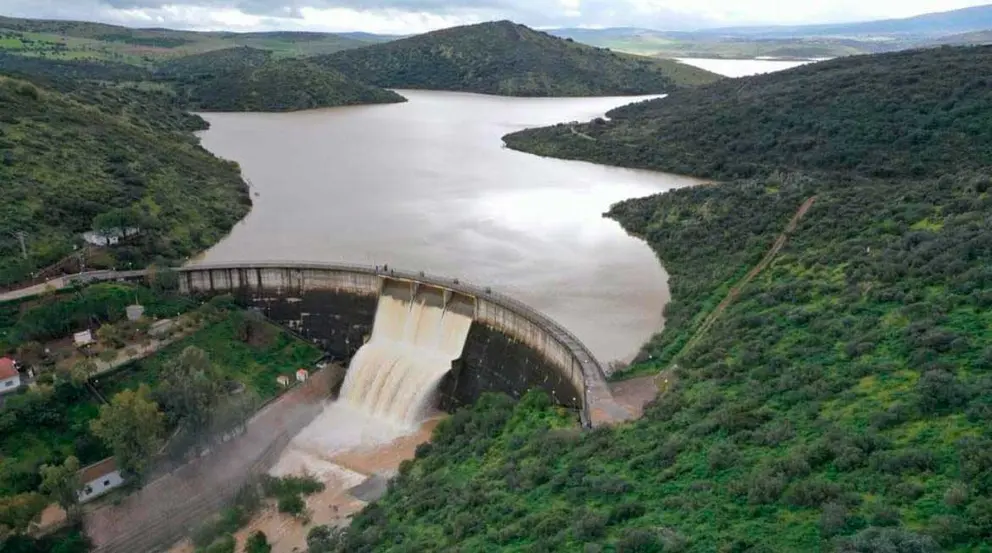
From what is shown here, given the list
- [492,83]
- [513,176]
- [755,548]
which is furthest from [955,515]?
[492,83]

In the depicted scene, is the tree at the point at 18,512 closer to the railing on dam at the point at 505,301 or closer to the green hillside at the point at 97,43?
the railing on dam at the point at 505,301

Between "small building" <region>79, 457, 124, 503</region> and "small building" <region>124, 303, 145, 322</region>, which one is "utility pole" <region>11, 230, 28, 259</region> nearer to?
"small building" <region>124, 303, 145, 322</region>

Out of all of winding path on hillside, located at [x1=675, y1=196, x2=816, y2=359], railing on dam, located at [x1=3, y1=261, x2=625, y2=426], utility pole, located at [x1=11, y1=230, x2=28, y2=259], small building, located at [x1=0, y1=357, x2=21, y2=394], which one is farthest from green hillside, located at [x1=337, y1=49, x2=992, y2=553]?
utility pole, located at [x1=11, y1=230, x2=28, y2=259]

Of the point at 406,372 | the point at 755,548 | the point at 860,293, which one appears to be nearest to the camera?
the point at 755,548

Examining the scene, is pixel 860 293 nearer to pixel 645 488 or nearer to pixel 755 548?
pixel 645 488

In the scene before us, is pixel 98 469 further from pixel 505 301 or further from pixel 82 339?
pixel 505 301

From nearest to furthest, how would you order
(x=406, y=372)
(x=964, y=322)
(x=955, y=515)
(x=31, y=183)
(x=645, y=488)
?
(x=955, y=515) < (x=645, y=488) < (x=964, y=322) < (x=406, y=372) < (x=31, y=183)
